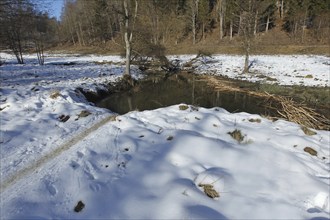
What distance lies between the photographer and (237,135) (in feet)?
21.7

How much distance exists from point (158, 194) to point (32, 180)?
2574 millimetres

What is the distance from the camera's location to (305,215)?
13.2ft

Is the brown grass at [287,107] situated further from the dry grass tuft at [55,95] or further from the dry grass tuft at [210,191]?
the dry grass tuft at [55,95]

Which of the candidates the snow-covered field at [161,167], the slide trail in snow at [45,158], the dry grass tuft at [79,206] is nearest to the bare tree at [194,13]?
the snow-covered field at [161,167]

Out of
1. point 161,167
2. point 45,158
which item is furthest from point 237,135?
point 45,158

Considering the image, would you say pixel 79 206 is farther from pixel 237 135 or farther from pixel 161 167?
pixel 237 135

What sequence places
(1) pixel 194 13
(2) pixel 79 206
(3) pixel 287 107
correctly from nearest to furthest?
(2) pixel 79 206
(3) pixel 287 107
(1) pixel 194 13

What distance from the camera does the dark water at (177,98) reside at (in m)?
12.8

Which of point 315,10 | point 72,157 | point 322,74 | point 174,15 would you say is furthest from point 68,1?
point 72,157

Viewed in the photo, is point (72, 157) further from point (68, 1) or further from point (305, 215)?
point (68, 1)

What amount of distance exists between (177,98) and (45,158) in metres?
9.48

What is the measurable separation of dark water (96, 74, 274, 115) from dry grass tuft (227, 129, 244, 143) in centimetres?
501

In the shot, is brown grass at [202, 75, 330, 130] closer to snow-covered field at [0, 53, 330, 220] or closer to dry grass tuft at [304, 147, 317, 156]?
snow-covered field at [0, 53, 330, 220]

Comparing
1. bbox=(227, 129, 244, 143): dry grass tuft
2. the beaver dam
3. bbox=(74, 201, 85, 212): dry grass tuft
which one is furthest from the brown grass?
bbox=(74, 201, 85, 212): dry grass tuft
